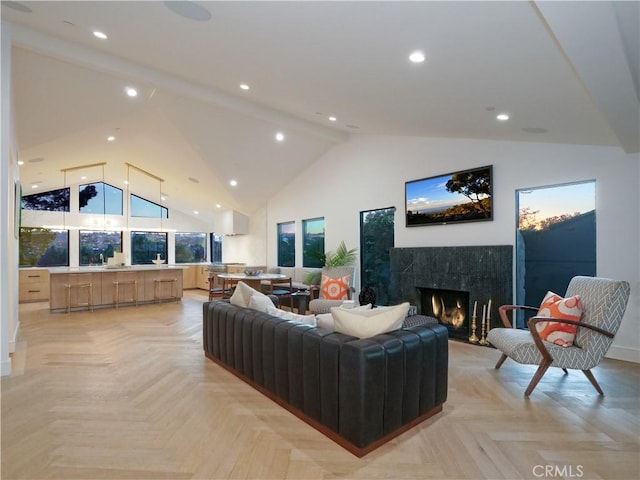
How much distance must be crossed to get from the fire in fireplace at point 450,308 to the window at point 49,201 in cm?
988

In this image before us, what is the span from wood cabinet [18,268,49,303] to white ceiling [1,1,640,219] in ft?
9.48

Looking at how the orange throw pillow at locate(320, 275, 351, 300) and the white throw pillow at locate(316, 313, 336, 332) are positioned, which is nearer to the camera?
the white throw pillow at locate(316, 313, 336, 332)

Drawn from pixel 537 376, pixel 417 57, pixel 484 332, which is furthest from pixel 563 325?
pixel 417 57

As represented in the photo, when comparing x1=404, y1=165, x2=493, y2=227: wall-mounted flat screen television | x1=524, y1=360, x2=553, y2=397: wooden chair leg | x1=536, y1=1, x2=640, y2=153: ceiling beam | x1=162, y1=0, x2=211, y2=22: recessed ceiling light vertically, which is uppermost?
x1=162, y1=0, x2=211, y2=22: recessed ceiling light

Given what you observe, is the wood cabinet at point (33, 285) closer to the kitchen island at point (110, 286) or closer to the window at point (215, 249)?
the kitchen island at point (110, 286)

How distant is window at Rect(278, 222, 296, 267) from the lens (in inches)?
345

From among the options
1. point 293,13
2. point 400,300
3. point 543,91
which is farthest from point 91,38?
point 400,300

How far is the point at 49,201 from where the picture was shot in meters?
9.62

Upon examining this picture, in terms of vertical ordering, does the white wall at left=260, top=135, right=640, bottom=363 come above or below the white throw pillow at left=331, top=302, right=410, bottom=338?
above

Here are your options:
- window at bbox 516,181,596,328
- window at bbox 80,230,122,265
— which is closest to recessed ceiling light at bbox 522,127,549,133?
window at bbox 516,181,596,328

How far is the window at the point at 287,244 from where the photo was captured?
876 centimetres

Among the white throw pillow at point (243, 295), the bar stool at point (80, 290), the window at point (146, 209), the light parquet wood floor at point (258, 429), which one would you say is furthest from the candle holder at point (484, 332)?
the window at point (146, 209)

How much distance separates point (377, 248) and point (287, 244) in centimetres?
306

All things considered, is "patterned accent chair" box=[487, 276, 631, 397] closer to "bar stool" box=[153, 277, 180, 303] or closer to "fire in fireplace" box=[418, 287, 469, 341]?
"fire in fireplace" box=[418, 287, 469, 341]
